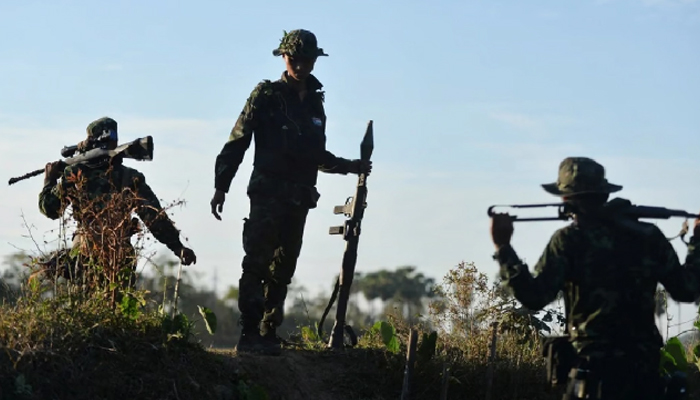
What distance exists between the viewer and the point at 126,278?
9.50m

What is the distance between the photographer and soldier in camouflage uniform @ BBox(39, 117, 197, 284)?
1000 centimetres

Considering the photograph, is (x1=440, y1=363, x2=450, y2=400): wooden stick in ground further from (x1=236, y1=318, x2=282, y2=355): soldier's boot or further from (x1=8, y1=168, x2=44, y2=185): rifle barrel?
(x1=8, y1=168, x2=44, y2=185): rifle barrel

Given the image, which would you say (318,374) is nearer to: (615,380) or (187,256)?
(187,256)

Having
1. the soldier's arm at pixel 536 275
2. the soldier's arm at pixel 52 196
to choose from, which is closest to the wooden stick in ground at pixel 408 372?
the soldier's arm at pixel 536 275

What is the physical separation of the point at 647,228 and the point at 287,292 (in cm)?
391

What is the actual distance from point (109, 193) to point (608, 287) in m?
4.52

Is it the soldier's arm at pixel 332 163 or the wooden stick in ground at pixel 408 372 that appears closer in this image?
the wooden stick in ground at pixel 408 372

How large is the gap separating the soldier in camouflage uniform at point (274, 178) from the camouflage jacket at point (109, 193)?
0.45 metres

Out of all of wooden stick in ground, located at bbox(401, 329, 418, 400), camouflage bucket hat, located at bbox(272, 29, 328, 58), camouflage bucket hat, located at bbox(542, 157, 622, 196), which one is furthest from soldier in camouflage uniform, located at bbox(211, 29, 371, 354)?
camouflage bucket hat, located at bbox(542, 157, 622, 196)

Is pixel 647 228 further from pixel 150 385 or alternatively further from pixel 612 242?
pixel 150 385

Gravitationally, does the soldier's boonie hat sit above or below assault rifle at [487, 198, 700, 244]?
above

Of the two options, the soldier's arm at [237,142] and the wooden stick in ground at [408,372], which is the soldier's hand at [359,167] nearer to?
the soldier's arm at [237,142]

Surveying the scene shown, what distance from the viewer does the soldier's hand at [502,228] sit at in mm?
7492

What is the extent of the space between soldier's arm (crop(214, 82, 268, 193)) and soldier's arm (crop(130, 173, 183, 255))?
1.63ft
